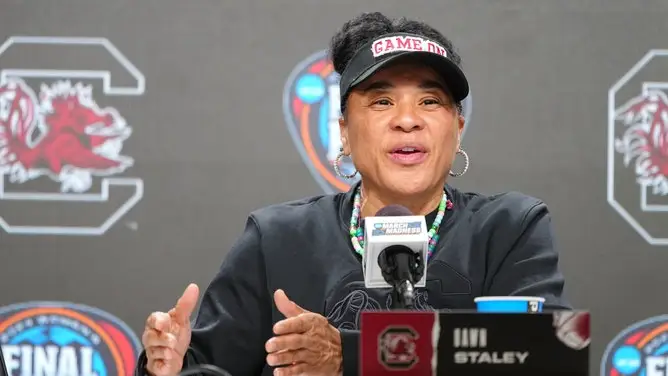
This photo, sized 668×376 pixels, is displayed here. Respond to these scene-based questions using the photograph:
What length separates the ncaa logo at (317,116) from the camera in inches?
101

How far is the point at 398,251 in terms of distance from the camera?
1.25m

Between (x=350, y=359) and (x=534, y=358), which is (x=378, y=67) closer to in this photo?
(x=350, y=359)

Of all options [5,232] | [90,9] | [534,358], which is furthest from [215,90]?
[534,358]

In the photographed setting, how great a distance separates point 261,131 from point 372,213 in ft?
2.86

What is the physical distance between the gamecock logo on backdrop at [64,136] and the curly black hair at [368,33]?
934 millimetres

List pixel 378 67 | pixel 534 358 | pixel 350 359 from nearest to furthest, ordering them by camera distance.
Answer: pixel 534 358 < pixel 350 359 < pixel 378 67

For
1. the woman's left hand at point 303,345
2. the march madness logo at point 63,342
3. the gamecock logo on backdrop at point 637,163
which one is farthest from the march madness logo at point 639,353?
the woman's left hand at point 303,345

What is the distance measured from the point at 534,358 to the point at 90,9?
6.49 feet

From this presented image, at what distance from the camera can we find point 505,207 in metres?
1.74

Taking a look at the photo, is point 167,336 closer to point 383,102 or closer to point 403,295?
Answer: point 403,295

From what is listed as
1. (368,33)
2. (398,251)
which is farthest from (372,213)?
(398,251)

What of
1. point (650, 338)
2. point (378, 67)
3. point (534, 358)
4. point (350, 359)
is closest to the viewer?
point (534, 358)

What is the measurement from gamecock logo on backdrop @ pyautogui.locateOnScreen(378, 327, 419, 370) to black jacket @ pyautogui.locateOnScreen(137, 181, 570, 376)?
620mm

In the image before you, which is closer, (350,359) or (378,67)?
(350,359)
